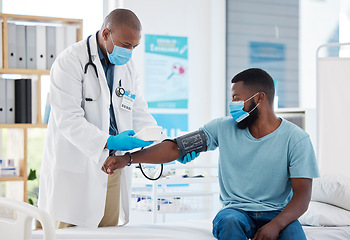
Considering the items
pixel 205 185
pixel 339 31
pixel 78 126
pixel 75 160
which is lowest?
pixel 205 185

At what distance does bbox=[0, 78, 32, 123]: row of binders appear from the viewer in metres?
3.06

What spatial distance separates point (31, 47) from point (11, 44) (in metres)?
0.12

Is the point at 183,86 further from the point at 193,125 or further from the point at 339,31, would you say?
the point at 339,31

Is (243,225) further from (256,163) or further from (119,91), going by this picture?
(119,91)

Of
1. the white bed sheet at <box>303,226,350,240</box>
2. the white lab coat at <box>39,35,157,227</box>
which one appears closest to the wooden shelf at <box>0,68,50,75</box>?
the white lab coat at <box>39,35,157,227</box>

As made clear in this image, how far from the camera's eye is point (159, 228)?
2.13m

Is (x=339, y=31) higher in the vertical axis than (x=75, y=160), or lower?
higher

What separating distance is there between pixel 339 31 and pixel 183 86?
1.49 m

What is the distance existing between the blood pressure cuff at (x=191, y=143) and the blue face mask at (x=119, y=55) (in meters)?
0.42

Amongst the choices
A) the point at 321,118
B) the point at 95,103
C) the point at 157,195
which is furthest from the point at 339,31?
the point at 95,103

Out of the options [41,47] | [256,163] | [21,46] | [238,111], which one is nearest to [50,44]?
[41,47]

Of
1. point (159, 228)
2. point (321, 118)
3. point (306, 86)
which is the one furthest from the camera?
point (306, 86)

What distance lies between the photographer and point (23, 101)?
3100 mm

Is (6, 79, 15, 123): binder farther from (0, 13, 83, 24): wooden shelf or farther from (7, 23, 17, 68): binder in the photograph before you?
(0, 13, 83, 24): wooden shelf
